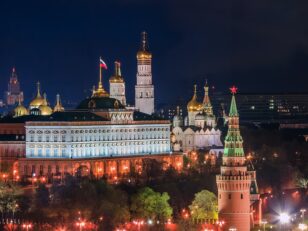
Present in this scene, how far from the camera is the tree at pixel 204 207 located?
109 m

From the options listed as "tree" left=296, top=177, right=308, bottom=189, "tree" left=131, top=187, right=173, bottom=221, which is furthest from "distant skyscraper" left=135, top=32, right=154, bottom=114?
"tree" left=131, top=187, right=173, bottom=221

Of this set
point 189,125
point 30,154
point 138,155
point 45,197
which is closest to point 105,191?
point 45,197

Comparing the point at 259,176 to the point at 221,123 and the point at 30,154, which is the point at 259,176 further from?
the point at 221,123

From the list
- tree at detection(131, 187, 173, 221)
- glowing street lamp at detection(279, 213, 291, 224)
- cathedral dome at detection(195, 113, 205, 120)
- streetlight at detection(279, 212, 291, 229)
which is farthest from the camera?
cathedral dome at detection(195, 113, 205, 120)

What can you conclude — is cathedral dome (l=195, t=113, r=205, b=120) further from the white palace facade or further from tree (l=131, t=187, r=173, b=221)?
tree (l=131, t=187, r=173, b=221)

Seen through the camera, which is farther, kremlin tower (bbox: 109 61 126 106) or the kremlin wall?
kremlin tower (bbox: 109 61 126 106)

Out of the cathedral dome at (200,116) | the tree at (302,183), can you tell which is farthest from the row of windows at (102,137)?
the tree at (302,183)

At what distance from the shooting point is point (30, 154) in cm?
13988

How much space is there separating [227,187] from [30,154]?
38.1m

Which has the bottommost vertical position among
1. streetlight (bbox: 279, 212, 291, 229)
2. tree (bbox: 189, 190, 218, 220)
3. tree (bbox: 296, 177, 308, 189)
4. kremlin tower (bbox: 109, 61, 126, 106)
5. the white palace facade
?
streetlight (bbox: 279, 212, 291, 229)

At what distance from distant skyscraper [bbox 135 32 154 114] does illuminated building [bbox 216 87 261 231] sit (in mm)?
60754

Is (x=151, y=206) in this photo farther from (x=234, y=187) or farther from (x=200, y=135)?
(x=200, y=135)

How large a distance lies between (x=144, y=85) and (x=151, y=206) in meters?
58.6

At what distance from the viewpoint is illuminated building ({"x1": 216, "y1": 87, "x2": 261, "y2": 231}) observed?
345 ft
